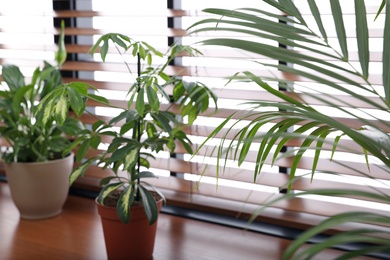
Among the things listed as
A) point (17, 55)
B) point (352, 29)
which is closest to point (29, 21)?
point (17, 55)

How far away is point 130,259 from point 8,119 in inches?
27.8

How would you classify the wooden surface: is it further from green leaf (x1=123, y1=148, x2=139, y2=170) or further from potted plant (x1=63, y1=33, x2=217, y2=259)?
green leaf (x1=123, y1=148, x2=139, y2=170)

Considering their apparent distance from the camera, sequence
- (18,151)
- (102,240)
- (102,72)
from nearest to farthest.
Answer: (102,240)
(18,151)
(102,72)

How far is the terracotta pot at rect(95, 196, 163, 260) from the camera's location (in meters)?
1.80

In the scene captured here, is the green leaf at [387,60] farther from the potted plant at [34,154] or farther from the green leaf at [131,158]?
the potted plant at [34,154]

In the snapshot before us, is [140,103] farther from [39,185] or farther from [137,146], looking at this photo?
[39,185]

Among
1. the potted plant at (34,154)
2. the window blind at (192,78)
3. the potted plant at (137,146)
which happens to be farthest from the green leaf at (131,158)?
the potted plant at (34,154)

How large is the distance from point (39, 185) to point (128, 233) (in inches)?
20.1

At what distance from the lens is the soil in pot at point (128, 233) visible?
1.80 m

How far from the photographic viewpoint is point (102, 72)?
251 centimetres

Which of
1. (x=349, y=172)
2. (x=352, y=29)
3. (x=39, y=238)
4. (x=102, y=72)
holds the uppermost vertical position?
(x=352, y=29)

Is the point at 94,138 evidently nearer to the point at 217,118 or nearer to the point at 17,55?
the point at 217,118

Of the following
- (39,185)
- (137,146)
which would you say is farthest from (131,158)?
(39,185)

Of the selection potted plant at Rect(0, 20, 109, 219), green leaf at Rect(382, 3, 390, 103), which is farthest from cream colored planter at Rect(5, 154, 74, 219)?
green leaf at Rect(382, 3, 390, 103)
